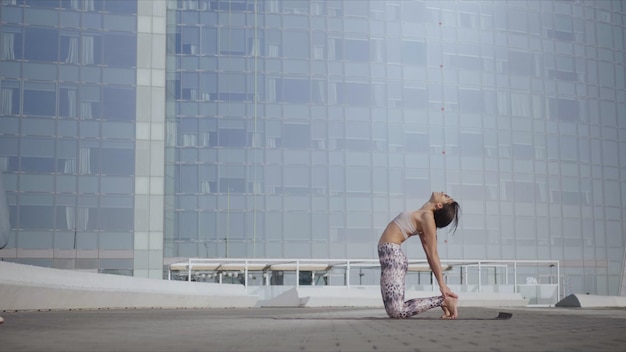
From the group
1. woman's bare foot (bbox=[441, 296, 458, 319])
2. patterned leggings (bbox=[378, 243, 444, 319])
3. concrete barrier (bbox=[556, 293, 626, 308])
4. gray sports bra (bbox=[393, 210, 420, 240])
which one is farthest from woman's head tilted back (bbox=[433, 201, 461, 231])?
concrete barrier (bbox=[556, 293, 626, 308])

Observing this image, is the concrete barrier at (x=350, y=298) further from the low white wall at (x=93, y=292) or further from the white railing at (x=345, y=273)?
the low white wall at (x=93, y=292)

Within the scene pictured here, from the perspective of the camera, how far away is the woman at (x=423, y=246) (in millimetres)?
12727

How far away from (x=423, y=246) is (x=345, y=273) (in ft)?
171

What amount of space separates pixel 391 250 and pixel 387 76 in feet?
177

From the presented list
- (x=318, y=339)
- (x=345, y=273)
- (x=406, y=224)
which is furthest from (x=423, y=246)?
(x=345, y=273)

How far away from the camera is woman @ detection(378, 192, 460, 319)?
1273 centimetres

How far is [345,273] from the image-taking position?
64.8m

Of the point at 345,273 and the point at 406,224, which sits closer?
the point at 406,224

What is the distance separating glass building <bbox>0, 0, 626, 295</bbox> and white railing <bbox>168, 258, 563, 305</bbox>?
123 centimetres

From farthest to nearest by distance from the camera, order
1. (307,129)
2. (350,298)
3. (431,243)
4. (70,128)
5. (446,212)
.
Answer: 1. (307,129)
2. (70,128)
3. (350,298)
4. (446,212)
5. (431,243)

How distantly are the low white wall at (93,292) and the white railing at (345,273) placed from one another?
2230cm

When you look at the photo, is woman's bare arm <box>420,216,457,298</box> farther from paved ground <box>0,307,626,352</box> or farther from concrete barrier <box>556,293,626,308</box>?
concrete barrier <box>556,293,626,308</box>

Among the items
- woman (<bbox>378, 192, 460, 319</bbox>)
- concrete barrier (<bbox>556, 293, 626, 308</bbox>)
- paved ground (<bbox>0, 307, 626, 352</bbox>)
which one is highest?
woman (<bbox>378, 192, 460, 319</bbox>)

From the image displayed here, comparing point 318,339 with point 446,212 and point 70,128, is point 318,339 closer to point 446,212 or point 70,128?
point 446,212
